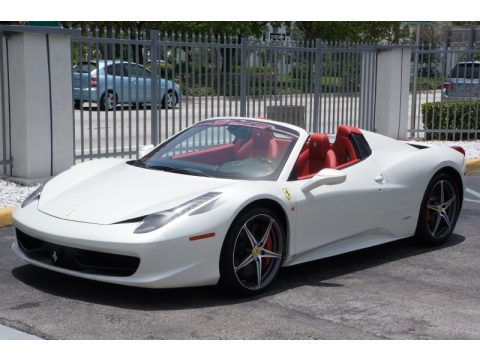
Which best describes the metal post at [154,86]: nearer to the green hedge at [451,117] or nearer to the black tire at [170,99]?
→ the black tire at [170,99]

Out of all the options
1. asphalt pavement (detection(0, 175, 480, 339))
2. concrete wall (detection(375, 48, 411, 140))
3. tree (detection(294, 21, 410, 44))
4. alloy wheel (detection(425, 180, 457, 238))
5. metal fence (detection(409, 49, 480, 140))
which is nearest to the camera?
asphalt pavement (detection(0, 175, 480, 339))

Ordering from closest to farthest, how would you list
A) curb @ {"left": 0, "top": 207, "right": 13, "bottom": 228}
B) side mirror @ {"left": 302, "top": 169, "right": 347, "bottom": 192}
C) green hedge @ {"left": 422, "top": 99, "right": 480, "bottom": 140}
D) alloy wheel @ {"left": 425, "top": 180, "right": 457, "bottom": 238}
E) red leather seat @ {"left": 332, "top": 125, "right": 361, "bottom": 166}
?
side mirror @ {"left": 302, "top": 169, "right": 347, "bottom": 192}
red leather seat @ {"left": 332, "top": 125, "right": 361, "bottom": 166}
alloy wheel @ {"left": 425, "top": 180, "right": 457, "bottom": 238}
curb @ {"left": 0, "top": 207, "right": 13, "bottom": 228}
green hedge @ {"left": 422, "top": 99, "right": 480, "bottom": 140}

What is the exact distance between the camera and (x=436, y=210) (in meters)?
7.54

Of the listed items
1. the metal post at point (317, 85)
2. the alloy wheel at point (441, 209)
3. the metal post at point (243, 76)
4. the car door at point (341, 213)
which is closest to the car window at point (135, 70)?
the metal post at point (243, 76)

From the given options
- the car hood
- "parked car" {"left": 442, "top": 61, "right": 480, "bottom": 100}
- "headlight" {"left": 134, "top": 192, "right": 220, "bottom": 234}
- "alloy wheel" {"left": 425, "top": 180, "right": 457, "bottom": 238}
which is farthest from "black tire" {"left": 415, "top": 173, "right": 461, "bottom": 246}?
"parked car" {"left": 442, "top": 61, "right": 480, "bottom": 100}

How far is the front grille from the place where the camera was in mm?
5336

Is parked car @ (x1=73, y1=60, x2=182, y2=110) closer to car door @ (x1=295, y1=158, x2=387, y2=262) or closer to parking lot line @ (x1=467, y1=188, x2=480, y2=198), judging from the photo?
parking lot line @ (x1=467, y1=188, x2=480, y2=198)

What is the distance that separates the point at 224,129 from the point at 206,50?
546cm

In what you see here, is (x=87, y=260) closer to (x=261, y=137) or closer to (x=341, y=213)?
(x=261, y=137)

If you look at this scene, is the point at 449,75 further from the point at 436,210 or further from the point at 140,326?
the point at 140,326

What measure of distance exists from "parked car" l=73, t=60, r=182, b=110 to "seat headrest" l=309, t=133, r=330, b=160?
435 centimetres

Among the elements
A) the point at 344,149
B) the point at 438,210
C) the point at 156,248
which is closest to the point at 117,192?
the point at 156,248
